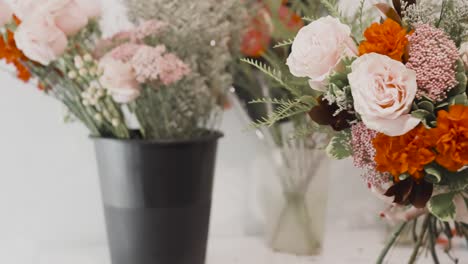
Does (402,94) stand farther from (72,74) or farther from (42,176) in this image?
(42,176)

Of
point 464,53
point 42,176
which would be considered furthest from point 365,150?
point 42,176

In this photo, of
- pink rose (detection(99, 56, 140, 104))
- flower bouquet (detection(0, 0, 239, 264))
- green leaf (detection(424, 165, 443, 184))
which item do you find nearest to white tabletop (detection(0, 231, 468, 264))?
flower bouquet (detection(0, 0, 239, 264))

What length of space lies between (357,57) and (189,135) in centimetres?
41

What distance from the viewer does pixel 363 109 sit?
1.99 ft

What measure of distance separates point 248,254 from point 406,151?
58 centimetres

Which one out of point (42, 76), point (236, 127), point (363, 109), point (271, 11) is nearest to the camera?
point (363, 109)

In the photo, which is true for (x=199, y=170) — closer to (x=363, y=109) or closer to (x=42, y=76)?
(x=42, y=76)

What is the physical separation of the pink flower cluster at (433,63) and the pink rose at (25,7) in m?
0.55

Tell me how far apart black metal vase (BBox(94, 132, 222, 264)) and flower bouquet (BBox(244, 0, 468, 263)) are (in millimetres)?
270


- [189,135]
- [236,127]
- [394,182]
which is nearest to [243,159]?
[236,127]

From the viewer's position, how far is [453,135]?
603mm

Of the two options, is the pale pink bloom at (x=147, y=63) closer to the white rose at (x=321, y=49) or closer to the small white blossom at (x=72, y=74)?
the small white blossom at (x=72, y=74)

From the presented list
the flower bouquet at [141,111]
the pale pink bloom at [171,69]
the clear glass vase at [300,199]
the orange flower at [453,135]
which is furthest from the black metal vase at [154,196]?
the orange flower at [453,135]

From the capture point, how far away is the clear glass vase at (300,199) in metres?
1.13
